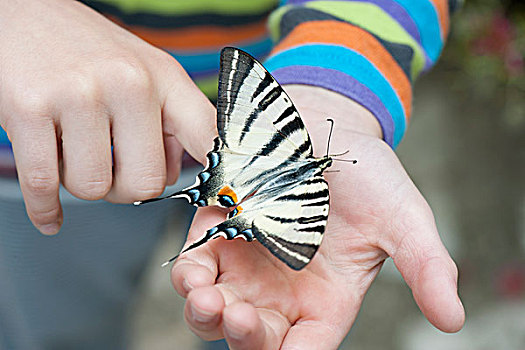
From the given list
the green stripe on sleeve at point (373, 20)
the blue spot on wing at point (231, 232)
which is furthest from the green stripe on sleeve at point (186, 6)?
the blue spot on wing at point (231, 232)

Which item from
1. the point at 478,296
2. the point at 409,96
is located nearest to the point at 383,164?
the point at 409,96

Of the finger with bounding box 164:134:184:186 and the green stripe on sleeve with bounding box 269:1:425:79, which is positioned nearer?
the finger with bounding box 164:134:184:186

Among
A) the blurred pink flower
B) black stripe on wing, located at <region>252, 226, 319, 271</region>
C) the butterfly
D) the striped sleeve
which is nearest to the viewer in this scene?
black stripe on wing, located at <region>252, 226, 319, 271</region>

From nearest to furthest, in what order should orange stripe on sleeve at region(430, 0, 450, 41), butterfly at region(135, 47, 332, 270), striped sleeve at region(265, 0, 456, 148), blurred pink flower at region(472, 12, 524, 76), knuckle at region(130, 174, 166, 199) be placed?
butterfly at region(135, 47, 332, 270)
knuckle at region(130, 174, 166, 199)
striped sleeve at region(265, 0, 456, 148)
orange stripe on sleeve at region(430, 0, 450, 41)
blurred pink flower at region(472, 12, 524, 76)

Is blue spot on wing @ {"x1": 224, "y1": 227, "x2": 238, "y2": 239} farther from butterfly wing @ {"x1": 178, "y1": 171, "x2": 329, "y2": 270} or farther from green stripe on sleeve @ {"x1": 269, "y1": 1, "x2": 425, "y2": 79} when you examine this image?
green stripe on sleeve @ {"x1": 269, "y1": 1, "x2": 425, "y2": 79}

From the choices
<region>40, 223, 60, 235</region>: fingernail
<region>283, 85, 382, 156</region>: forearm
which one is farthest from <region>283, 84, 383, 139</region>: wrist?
<region>40, 223, 60, 235</region>: fingernail

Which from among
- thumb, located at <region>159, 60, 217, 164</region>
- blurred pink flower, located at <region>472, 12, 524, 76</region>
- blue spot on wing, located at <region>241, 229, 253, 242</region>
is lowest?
blurred pink flower, located at <region>472, 12, 524, 76</region>

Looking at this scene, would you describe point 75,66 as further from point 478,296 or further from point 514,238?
point 514,238
